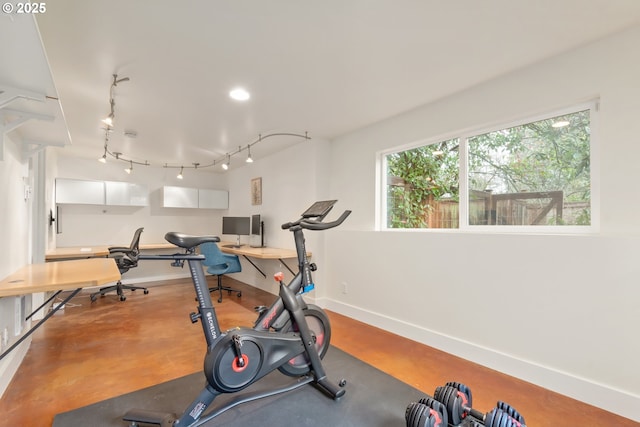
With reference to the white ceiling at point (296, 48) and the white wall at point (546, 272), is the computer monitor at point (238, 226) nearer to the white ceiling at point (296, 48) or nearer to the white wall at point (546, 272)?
the white ceiling at point (296, 48)

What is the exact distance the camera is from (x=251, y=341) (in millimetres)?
1900

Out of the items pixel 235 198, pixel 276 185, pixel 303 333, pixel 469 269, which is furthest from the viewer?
pixel 235 198

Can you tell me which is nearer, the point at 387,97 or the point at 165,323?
the point at 387,97

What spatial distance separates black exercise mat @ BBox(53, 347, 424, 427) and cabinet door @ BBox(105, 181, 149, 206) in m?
4.65

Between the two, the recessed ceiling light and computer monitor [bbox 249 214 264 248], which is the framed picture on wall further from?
the recessed ceiling light

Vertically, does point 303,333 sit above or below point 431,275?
below

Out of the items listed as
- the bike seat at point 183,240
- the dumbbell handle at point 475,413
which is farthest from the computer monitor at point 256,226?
the dumbbell handle at point 475,413

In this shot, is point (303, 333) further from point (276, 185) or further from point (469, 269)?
point (276, 185)

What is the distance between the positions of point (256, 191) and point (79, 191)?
10.3 feet

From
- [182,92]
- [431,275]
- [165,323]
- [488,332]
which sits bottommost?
[165,323]

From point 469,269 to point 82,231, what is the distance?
6.64 metres

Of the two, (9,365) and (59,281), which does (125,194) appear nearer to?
(9,365)

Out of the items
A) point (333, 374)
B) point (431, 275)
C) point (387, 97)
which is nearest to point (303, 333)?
point (333, 374)

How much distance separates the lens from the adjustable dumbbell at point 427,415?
1.56m
